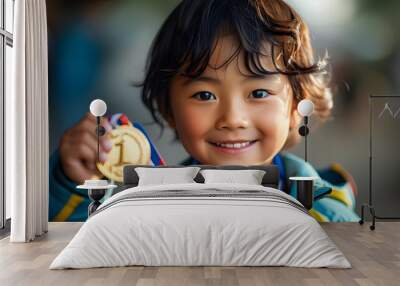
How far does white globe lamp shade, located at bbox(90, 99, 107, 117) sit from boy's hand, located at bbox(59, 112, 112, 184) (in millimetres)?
372

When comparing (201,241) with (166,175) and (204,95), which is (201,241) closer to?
(166,175)

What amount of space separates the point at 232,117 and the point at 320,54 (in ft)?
4.81

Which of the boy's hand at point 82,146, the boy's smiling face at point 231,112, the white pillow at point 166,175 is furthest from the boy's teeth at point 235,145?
the boy's hand at point 82,146

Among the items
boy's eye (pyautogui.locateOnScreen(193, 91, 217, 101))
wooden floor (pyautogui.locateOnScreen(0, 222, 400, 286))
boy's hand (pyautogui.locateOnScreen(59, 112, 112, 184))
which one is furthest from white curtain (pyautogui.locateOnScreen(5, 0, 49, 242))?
boy's eye (pyautogui.locateOnScreen(193, 91, 217, 101))

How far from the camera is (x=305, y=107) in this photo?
7379 millimetres

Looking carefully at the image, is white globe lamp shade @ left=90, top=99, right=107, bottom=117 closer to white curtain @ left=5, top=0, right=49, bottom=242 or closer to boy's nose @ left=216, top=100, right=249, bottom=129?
white curtain @ left=5, top=0, right=49, bottom=242

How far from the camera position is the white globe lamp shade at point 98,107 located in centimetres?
741

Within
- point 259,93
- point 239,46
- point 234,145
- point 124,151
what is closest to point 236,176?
point 234,145

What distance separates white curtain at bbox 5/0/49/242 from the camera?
612cm

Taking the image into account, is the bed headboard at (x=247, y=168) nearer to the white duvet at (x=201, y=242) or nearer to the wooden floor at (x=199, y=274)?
the wooden floor at (x=199, y=274)

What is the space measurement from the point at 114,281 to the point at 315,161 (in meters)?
4.22

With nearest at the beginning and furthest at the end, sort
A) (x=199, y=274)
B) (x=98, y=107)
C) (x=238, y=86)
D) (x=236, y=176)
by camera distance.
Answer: (x=199, y=274), (x=236, y=176), (x=98, y=107), (x=238, y=86)

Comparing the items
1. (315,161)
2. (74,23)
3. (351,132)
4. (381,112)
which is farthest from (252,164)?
(74,23)

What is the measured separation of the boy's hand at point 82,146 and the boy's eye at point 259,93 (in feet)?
6.47
